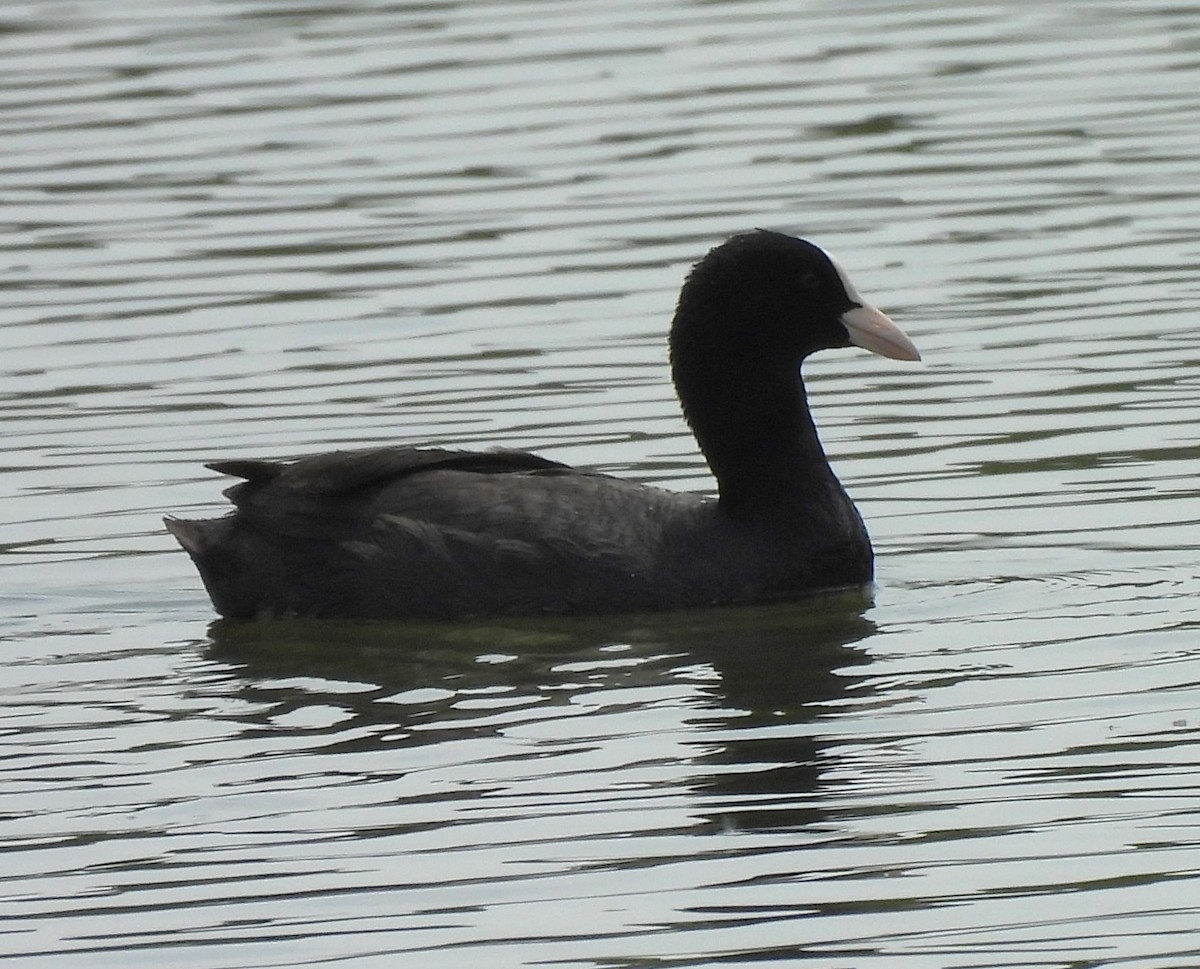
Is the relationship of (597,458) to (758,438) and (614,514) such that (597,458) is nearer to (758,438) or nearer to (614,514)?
(758,438)

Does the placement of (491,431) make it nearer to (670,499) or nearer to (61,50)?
(670,499)

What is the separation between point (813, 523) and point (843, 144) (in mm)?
6351

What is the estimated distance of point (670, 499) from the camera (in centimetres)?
869

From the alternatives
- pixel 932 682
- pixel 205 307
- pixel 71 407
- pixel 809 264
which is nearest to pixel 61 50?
pixel 205 307

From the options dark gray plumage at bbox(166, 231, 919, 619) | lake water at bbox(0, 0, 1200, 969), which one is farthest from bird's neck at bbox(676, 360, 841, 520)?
lake water at bbox(0, 0, 1200, 969)

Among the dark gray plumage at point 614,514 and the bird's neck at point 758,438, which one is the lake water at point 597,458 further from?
the bird's neck at point 758,438

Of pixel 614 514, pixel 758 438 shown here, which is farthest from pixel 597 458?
pixel 614 514

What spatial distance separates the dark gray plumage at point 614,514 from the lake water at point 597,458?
13 centimetres

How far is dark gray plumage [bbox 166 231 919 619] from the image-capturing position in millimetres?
8492

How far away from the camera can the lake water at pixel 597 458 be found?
5.92 metres

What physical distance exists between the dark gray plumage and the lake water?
0.13 m

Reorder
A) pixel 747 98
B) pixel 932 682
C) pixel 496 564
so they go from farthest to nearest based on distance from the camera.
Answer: pixel 747 98, pixel 496 564, pixel 932 682

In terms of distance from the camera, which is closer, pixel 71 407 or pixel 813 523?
pixel 813 523

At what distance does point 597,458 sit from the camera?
33.1 feet
